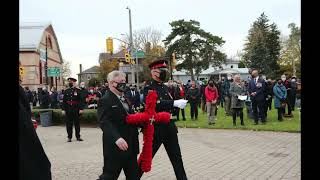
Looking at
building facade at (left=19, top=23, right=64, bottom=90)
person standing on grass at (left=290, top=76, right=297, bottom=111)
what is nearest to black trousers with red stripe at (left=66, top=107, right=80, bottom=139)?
person standing on grass at (left=290, top=76, right=297, bottom=111)

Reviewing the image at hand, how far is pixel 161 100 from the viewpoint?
710 centimetres

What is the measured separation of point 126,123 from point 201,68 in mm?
72050

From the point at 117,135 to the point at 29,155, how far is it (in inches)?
117

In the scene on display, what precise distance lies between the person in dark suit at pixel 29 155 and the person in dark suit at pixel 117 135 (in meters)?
2.79

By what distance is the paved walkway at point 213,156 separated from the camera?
867 centimetres

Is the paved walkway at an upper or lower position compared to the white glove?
lower

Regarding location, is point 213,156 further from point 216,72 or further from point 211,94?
point 216,72

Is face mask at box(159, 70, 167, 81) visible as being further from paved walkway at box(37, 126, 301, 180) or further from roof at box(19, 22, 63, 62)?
roof at box(19, 22, 63, 62)

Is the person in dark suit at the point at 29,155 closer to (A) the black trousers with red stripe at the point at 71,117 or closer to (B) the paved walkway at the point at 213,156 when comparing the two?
(B) the paved walkway at the point at 213,156

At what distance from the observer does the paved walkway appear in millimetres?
8672

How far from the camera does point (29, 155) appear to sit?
306cm

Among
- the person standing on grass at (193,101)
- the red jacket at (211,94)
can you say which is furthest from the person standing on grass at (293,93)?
the red jacket at (211,94)

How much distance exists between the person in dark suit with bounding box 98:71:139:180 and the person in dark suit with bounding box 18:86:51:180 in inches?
110

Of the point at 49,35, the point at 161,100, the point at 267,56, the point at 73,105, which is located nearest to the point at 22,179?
the point at 161,100
